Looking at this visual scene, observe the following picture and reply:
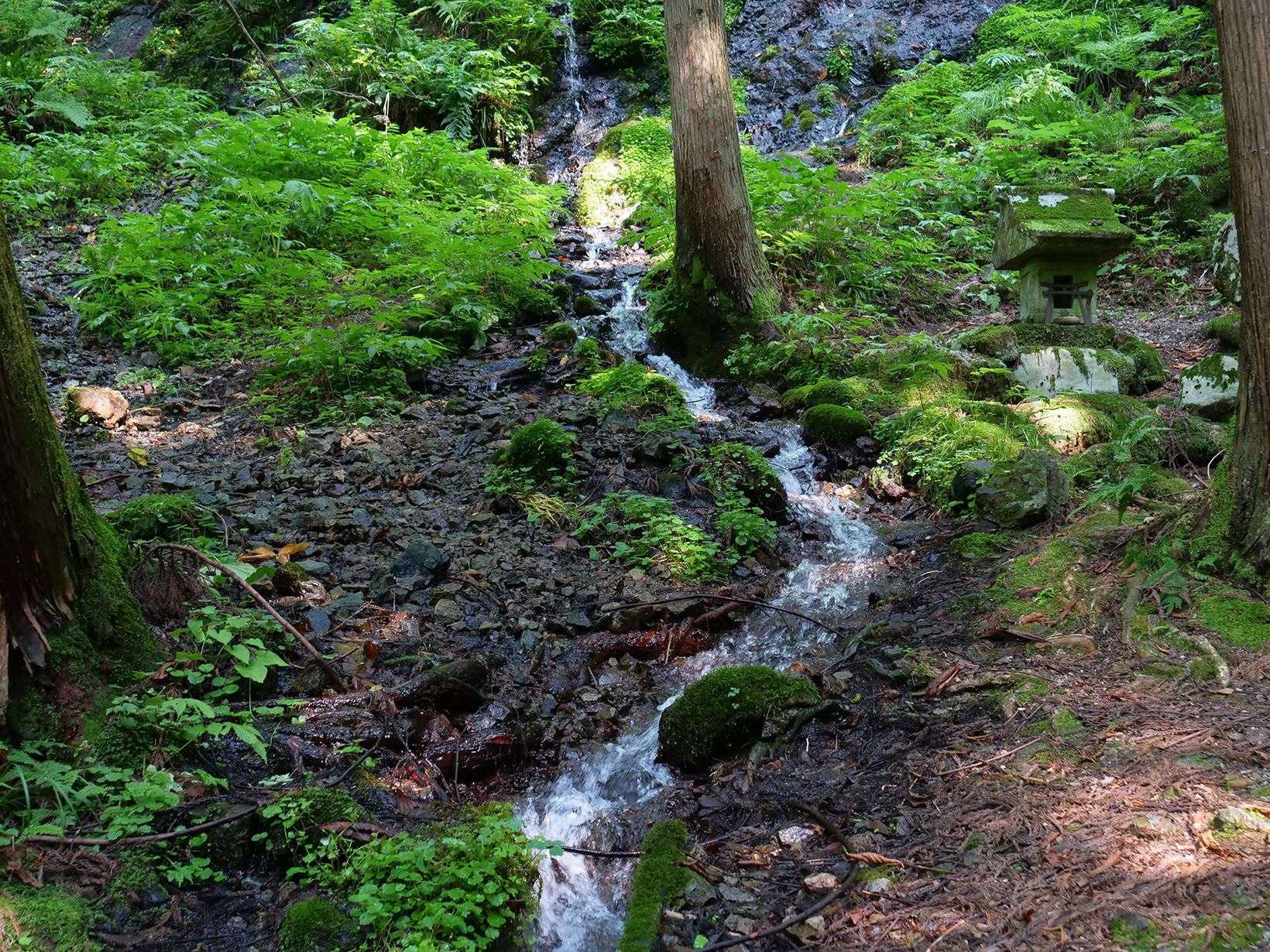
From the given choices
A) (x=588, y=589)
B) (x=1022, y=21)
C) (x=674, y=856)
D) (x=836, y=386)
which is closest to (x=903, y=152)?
(x=1022, y=21)

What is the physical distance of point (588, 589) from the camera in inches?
189

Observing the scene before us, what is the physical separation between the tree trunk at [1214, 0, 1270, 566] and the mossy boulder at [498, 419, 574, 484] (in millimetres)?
4135

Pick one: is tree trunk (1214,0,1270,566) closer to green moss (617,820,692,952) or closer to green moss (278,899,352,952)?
green moss (617,820,692,952)

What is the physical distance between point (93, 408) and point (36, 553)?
414 centimetres

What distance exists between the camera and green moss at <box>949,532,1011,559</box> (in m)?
4.50

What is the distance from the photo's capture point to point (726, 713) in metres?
3.53

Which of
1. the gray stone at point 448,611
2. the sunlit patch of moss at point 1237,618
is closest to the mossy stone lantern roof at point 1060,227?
the sunlit patch of moss at point 1237,618

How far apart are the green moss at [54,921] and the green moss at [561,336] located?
263 inches

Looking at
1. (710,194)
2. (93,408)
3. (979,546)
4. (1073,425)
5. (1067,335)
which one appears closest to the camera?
(979,546)

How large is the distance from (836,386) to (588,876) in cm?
509

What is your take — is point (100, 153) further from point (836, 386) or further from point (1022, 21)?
point (1022, 21)

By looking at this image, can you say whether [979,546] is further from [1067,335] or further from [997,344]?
[1067,335]

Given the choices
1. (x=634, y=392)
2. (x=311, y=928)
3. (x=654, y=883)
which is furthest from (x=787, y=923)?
(x=634, y=392)

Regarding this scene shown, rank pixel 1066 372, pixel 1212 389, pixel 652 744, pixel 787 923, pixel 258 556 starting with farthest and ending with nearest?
pixel 1066 372 < pixel 1212 389 < pixel 258 556 < pixel 652 744 < pixel 787 923
